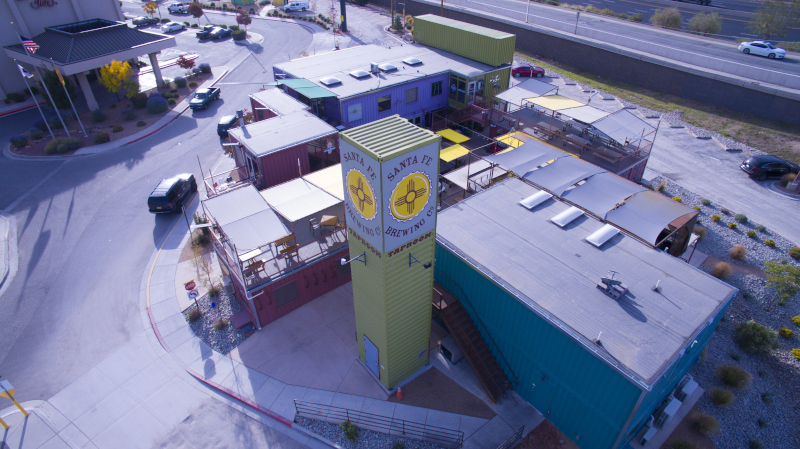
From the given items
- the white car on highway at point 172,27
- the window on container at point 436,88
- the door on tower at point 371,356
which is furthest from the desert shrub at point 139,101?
the door on tower at point 371,356

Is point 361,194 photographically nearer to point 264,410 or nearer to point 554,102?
point 264,410

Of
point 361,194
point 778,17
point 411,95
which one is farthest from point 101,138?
point 778,17

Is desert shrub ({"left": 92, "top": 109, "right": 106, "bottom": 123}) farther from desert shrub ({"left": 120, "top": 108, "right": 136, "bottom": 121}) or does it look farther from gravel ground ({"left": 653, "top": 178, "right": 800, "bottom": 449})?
gravel ground ({"left": 653, "top": 178, "right": 800, "bottom": 449})

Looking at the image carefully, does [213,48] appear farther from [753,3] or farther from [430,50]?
[753,3]

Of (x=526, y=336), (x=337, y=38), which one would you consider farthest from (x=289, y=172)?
(x=337, y=38)

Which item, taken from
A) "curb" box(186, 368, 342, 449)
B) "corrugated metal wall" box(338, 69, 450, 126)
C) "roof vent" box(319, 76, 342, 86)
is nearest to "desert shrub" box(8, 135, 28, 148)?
"roof vent" box(319, 76, 342, 86)

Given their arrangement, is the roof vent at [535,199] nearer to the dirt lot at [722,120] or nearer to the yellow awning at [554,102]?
the yellow awning at [554,102]
